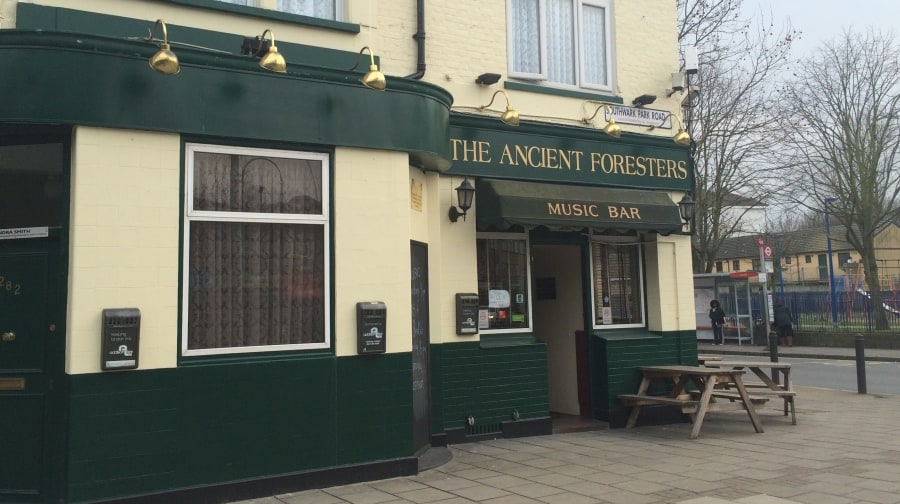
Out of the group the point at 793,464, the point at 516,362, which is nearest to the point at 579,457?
the point at 516,362

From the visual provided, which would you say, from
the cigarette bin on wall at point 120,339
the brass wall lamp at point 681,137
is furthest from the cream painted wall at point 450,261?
the cigarette bin on wall at point 120,339

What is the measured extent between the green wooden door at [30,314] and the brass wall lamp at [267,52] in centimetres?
177

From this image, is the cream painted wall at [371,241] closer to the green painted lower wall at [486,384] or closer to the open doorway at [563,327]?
the green painted lower wall at [486,384]

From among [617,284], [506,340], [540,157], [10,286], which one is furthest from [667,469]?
[10,286]

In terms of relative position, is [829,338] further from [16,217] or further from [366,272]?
[16,217]

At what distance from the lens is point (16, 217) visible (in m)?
5.90

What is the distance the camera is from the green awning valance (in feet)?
27.5

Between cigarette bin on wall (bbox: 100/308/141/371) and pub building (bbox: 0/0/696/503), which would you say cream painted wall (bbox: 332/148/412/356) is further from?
cigarette bin on wall (bbox: 100/308/141/371)

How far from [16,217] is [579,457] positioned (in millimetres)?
5815

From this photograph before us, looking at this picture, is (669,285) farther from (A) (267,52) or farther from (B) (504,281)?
(A) (267,52)

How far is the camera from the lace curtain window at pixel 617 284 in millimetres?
9875

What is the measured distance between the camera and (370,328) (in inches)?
263

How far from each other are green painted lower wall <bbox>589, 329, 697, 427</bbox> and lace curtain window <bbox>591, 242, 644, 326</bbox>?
0.73ft

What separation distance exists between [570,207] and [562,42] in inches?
96.4
